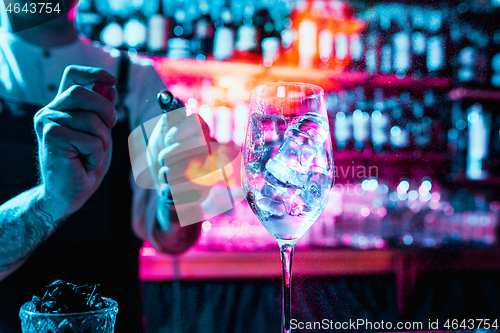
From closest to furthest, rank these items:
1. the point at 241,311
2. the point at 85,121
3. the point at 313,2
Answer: the point at 85,121, the point at 241,311, the point at 313,2

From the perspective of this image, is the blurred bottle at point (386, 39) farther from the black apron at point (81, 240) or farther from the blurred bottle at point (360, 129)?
the blurred bottle at point (360, 129)

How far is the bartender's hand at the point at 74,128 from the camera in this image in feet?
2.62

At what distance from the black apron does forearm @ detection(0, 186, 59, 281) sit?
0.04 meters

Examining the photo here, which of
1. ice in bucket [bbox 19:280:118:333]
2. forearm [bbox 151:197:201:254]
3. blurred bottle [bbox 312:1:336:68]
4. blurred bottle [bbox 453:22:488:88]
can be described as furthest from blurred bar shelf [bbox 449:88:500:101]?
ice in bucket [bbox 19:280:118:333]

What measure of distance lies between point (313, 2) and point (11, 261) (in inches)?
74.1

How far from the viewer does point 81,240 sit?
1.19m

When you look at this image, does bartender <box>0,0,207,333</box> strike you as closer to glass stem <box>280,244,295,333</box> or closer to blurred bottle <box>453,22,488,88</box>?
glass stem <box>280,244,295,333</box>

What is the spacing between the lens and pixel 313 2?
2105 mm

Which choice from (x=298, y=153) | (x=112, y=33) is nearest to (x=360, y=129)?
(x=112, y=33)

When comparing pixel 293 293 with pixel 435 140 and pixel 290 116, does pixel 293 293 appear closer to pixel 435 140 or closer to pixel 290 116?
pixel 290 116

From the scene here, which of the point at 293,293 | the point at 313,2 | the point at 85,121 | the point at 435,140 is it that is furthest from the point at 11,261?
Answer: the point at 435,140

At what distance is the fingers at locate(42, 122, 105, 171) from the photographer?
2.63ft

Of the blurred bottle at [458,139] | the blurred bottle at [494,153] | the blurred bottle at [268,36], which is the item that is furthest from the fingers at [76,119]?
the blurred bottle at [494,153]

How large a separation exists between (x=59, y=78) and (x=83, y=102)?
508 millimetres
